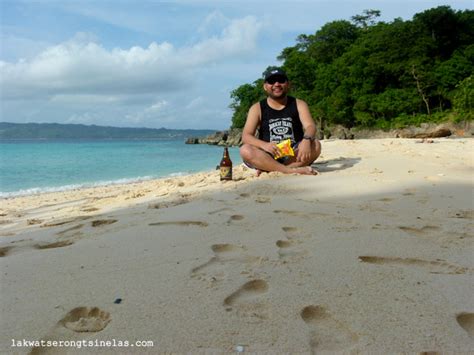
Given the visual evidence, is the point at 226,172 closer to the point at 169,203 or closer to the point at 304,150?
the point at 304,150

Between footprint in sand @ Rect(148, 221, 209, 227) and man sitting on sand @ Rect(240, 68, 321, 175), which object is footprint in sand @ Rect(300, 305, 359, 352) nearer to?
footprint in sand @ Rect(148, 221, 209, 227)

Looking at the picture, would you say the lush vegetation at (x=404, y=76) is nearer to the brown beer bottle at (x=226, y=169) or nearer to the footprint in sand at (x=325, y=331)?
the brown beer bottle at (x=226, y=169)

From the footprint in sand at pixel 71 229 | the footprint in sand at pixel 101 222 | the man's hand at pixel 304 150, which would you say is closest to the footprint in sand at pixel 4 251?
the footprint in sand at pixel 71 229

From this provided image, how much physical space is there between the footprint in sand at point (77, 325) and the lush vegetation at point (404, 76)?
34.9 m

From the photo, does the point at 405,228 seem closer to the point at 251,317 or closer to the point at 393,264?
the point at 393,264

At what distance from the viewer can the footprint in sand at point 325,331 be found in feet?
4.20

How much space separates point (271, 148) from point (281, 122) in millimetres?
521

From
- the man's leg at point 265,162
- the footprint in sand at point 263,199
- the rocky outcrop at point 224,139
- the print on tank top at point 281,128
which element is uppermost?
the print on tank top at point 281,128

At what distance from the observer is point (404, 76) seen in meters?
38.3

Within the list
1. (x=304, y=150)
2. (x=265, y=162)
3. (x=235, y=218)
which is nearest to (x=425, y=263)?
(x=235, y=218)

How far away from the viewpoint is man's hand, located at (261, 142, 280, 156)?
4.73m

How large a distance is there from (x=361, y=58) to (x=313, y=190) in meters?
43.4

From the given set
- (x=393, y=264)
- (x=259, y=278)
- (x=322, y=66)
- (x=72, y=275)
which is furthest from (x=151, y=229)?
(x=322, y=66)

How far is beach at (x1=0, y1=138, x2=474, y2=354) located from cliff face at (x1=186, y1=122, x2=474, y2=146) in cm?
2226
